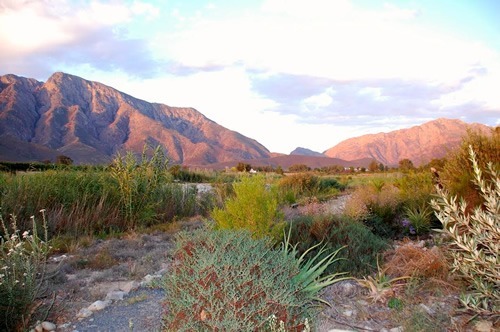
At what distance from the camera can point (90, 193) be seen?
399 inches

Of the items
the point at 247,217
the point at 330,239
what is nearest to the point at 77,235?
the point at 247,217

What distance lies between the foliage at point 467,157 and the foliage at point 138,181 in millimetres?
6324

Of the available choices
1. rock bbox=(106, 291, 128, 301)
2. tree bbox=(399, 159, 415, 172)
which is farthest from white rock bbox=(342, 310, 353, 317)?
tree bbox=(399, 159, 415, 172)

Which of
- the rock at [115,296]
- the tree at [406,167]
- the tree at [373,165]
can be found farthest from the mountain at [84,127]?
the rock at [115,296]

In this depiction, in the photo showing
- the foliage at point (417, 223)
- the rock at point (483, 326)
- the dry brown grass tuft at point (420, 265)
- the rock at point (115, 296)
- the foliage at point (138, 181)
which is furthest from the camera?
the foliage at point (138, 181)

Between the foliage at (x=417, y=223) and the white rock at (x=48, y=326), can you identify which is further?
the foliage at (x=417, y=223)

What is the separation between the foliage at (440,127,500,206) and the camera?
754 centimetres

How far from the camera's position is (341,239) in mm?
6480

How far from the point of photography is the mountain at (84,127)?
100 metres

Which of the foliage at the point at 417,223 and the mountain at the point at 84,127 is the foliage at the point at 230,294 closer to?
the foliage at the point at 417,223

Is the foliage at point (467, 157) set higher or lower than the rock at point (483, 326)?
higher

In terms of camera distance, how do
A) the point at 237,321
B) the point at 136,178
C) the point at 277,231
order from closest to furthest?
the point at 237,321 → the point at 277,231 → the point at 136,178

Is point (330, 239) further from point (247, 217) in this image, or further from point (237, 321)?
point (237, 321)

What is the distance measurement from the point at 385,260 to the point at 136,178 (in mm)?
6083
